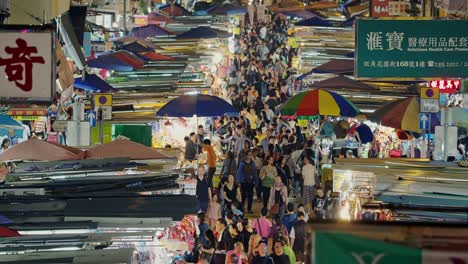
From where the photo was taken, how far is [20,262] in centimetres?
587

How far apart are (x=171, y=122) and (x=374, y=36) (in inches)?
338

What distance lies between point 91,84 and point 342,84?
6.31 metres

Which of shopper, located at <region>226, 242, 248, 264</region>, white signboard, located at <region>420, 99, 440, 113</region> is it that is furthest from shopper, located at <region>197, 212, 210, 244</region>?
white signboard, located at <region>420, 99, 440, 113</region>

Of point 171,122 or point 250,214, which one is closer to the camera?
point 250,214

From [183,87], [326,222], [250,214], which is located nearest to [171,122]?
[183,87]

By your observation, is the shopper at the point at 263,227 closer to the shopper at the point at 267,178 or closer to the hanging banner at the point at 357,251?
the shopper at the point at 267,178

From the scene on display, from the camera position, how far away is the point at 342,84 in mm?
22812

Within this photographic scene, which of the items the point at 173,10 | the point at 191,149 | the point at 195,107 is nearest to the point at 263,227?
the point at 195,107

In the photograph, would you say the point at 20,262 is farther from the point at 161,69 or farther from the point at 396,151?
the point at 161,69

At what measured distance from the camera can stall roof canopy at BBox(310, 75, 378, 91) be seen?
22.7 m

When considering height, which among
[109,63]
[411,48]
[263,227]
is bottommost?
[263,227]

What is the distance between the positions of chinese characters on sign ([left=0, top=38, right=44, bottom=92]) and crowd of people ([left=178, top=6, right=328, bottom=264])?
3864 mm

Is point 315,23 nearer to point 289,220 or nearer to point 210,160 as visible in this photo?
point 210,160

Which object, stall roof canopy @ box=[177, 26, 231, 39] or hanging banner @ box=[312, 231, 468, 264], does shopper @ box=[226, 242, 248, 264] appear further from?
stall roof canopy @ box=[177, 26, 231, 39]
